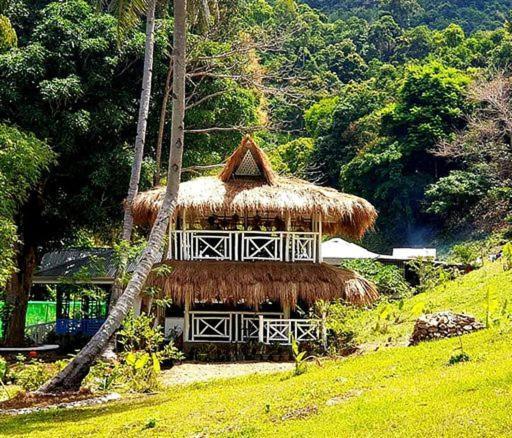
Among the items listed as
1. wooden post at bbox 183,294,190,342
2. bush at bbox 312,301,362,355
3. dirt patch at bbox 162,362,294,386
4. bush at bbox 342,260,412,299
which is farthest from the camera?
bush at bbox 342,260,412,299

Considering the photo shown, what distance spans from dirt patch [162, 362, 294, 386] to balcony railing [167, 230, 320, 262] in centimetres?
279

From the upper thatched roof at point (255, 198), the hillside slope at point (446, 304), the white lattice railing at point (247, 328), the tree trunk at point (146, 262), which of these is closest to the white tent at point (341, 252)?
the hillside slope at point (446, 304)

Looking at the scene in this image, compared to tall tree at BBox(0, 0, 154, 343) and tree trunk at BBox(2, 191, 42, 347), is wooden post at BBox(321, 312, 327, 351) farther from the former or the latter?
tree trunk at BBox(2, 191, 42, 347)

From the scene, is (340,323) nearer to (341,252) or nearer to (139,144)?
(139,144)

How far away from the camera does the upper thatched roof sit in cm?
1720

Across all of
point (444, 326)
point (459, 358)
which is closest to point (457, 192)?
point (444, 326)

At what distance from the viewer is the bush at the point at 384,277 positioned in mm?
23316

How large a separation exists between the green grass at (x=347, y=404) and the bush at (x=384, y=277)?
1187 centimetres

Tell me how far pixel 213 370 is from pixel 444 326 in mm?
5650

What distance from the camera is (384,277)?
79.7 ft

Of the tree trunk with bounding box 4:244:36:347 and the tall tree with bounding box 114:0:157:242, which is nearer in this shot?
the tall tree with bounding box 114:0:157:242

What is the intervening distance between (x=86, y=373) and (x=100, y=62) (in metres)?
9.99

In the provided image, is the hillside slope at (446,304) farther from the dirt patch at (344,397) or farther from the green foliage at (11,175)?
the green foliage at (11,175)

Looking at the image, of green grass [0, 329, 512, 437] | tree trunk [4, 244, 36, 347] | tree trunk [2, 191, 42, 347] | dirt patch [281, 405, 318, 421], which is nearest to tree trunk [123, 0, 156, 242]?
tree trunk [2, 191, 42, 347]
